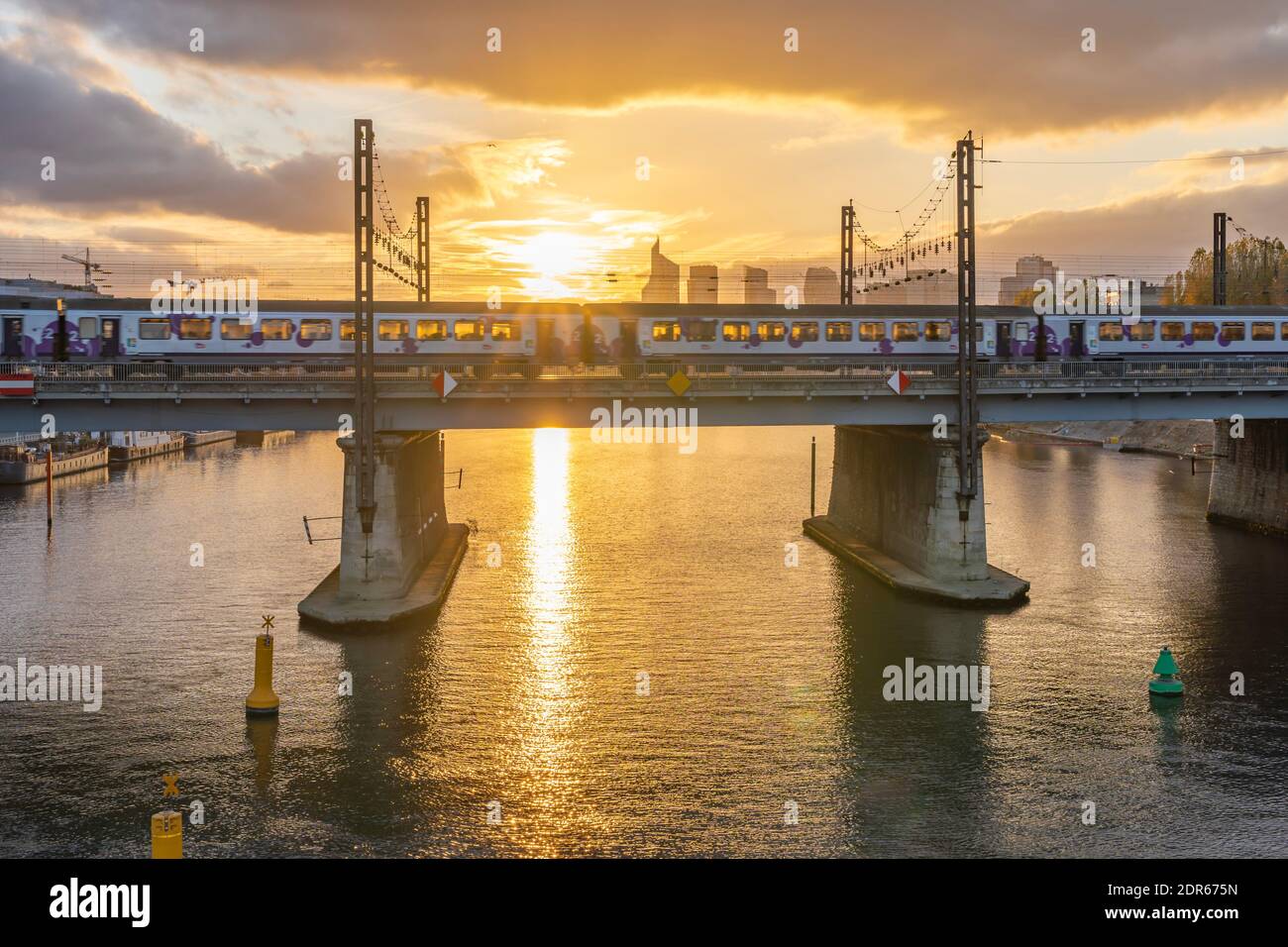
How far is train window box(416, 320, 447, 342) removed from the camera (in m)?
46.2

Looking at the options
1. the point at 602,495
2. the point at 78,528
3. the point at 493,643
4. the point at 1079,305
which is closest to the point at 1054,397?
the point at 1079,305

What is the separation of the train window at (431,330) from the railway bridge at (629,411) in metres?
1.23

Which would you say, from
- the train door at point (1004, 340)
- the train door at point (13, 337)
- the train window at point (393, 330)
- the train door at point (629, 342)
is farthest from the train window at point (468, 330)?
the train door at point (1004, 340)

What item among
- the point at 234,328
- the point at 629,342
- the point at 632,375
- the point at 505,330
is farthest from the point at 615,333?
the point at 234,328

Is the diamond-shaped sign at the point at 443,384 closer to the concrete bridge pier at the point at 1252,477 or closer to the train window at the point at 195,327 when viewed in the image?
the train window at the point at 195,327

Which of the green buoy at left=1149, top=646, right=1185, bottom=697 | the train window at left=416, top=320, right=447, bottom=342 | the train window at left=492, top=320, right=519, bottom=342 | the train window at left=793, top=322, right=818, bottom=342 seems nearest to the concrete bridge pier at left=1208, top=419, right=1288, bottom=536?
the train window at left=793, top=322, right=818, bottom=342

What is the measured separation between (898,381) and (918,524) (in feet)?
20.8

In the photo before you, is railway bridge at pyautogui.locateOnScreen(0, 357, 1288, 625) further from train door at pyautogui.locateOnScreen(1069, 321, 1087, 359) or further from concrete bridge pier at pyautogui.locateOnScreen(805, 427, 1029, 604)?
train door at pyautogui.locateOnScreen(1069, 321, 1087, 359)

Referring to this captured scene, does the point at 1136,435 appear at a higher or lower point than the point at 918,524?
higher

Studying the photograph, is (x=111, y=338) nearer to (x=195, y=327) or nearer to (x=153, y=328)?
(x=153, y=328)

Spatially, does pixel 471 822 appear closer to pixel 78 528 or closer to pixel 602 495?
pixel 78 528

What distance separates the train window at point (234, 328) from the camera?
45000mm

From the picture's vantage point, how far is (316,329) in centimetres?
4544
